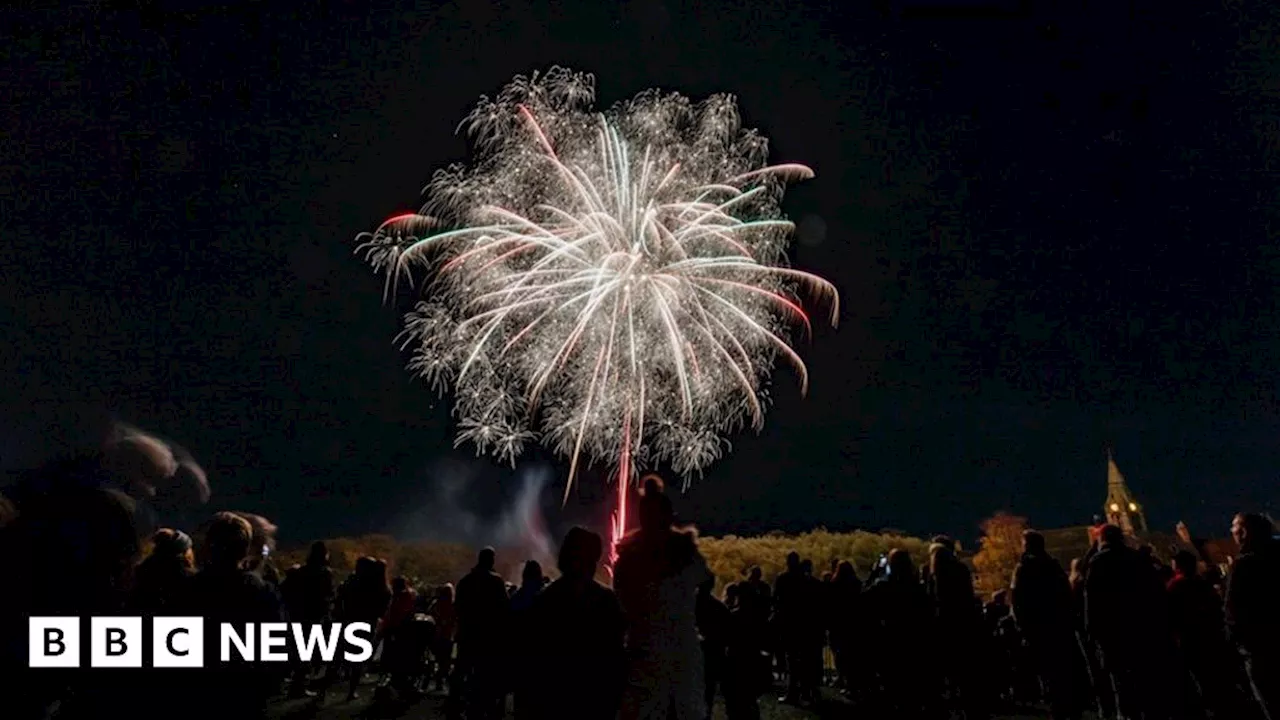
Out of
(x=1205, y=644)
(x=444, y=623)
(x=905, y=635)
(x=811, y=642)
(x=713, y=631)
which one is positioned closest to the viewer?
(x=713, y=631)

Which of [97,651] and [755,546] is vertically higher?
[755,546]

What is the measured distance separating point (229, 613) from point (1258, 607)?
8.10 metres

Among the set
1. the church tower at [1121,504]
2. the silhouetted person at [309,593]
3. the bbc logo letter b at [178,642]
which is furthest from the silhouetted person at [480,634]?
the church tower at [1121,504]

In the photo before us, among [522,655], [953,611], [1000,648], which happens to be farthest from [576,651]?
[1000,648]

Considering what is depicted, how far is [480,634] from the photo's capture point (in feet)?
27.4

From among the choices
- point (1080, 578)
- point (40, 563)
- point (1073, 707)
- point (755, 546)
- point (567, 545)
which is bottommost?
point (1073, 707)

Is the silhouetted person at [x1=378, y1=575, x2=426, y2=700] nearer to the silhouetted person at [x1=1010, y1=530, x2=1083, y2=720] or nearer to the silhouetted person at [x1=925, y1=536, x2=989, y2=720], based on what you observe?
the silhouetted person at [x1=925, y1=536, x2=989, y2=720]

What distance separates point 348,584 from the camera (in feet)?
36.7

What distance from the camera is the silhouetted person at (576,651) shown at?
4543mm

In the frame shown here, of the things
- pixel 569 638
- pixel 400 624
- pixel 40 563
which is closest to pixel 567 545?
pixel 569 638

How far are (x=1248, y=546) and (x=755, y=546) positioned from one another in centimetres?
9637

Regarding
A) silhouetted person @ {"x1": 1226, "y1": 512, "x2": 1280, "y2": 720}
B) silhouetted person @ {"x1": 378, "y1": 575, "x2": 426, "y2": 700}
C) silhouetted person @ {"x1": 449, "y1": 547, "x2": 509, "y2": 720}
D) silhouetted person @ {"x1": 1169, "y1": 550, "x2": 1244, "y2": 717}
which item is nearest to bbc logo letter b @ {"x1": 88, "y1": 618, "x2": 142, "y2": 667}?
silhouetted person @ {"x1": 449, "y1": 547, "x2": 509, "y2": 720}

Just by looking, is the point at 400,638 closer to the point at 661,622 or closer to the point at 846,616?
the point at 846,616

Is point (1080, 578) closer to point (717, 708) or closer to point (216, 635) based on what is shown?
point (717, 708)
